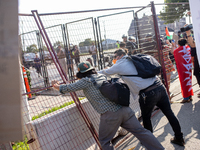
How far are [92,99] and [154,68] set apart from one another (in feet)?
3.93

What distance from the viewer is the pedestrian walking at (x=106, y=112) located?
2811 millimetres

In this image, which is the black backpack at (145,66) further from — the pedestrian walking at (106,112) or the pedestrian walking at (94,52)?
the pedestrian walking at (94,52)

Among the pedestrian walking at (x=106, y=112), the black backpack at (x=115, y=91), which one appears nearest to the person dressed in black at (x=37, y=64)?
the pedestrian walking at (x=106, y=112)

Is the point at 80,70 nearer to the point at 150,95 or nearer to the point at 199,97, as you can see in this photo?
the point at 150,95

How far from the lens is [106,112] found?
111 inches

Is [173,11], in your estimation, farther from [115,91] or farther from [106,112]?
[106,112]

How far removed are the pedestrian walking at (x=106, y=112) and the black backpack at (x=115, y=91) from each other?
0.26 ft

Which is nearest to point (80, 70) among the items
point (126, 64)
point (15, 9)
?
point (126, 64)

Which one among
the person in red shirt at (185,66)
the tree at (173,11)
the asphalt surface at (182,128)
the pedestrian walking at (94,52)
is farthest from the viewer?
the tree at (173,11)

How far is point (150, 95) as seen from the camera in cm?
333

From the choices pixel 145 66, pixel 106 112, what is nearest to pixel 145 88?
pixel 145 66

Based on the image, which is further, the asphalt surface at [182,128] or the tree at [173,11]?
the tree at [173,11]

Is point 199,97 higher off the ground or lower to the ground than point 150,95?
lower

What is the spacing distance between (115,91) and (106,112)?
33 cm
